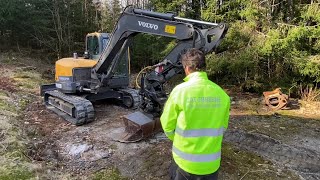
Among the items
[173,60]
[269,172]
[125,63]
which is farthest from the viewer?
[125,63]

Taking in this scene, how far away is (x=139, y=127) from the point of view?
623cm

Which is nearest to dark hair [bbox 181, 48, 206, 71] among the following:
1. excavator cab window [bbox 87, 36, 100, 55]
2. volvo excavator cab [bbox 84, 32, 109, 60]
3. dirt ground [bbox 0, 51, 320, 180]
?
dirt ground [bbox 0, 51, 320, 180]

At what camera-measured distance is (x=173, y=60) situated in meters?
6.25

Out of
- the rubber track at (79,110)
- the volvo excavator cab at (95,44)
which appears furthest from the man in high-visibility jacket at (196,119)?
the volvo excavator cab at (95,44)

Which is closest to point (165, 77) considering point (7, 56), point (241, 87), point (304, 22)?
point (241, 87)

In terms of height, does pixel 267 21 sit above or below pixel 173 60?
above

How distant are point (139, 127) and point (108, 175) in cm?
135

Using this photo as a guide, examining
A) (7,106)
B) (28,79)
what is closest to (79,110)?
(7,106)

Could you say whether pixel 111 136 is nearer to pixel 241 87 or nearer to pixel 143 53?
pixel 241 87

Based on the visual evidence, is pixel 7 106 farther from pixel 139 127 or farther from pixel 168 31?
pixel 168 31

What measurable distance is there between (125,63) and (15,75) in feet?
21.7

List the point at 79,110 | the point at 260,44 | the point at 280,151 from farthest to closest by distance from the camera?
the point at 260,44 → the point at 79,110 → the point at 280,151

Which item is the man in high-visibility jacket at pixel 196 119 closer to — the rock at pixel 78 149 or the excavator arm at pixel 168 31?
the excavator arm at pixel 168 31

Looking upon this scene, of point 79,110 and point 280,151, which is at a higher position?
point 79,110
